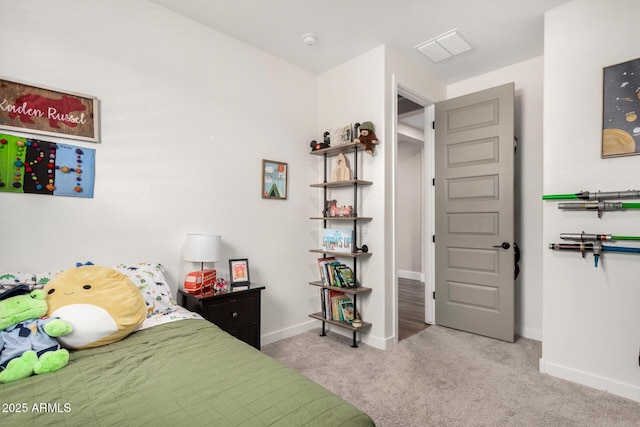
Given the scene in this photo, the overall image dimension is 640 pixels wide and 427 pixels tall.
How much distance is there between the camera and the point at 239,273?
2.72m

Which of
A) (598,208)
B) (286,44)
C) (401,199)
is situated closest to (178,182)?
(286,44)

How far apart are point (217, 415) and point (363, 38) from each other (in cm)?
299

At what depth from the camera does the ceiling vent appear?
280 cm

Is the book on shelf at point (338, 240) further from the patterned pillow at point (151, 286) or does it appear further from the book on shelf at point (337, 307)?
the patterned pillow at point (151, 286)

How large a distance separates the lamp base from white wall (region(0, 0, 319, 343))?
18 cm

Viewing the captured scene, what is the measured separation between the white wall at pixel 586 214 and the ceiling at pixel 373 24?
35 cm

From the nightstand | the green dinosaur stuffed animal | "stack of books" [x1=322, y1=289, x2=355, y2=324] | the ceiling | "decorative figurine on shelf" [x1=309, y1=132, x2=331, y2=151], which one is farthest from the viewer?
"decorative figurine on shelf" [x1=309, y1=132, x2=331, y2=151]

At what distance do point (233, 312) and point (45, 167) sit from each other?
1525mm

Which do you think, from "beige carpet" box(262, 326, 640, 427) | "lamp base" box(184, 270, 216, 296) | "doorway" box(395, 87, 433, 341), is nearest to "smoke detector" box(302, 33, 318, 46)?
"lamp base" box(184, 270, 216, 296)

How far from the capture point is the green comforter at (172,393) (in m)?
0.92

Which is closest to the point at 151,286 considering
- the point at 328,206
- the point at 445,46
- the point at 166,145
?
the point at 166,145

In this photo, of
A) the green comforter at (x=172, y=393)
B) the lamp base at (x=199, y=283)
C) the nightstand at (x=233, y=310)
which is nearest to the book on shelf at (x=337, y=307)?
the nightstand at (x=233, y=310)

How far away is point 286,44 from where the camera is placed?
2.98 m

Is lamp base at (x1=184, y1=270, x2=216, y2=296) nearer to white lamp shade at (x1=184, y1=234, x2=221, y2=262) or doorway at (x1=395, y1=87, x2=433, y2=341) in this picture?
white lamp shade at (x1=184, y1=234, x2=221, y2=262)
